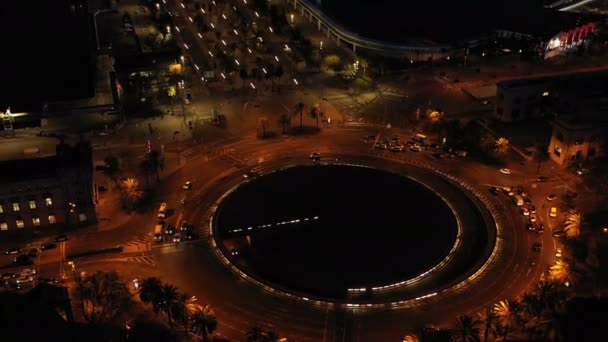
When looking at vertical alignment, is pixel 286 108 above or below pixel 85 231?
above

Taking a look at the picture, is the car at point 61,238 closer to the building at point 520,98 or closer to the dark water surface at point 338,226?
the dark water surface at point 338,226

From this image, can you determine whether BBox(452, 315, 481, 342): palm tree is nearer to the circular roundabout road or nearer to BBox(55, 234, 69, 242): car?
the circular roundabout road

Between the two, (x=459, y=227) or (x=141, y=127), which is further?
(x=141, y=127)

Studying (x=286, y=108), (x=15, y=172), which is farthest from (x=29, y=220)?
(x=286, y=108)

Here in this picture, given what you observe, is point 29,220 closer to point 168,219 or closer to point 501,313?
point 168,219

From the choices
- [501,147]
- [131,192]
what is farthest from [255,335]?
[501,147]

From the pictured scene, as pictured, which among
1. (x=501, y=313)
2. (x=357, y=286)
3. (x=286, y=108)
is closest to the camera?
(x=501, y=313)

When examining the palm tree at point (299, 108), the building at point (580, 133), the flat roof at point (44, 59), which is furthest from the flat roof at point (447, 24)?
the flat roof at point (44, 59)

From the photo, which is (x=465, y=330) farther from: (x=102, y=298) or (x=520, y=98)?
(x=520, y=98)

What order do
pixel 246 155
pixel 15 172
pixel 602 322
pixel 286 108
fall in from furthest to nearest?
pixel 286 108
pixel 246 155
pixel 15 172
pixel 602 322
